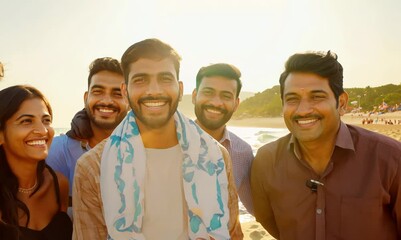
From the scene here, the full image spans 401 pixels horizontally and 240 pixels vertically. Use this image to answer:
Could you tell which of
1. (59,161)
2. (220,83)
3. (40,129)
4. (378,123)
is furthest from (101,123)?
(378,123)

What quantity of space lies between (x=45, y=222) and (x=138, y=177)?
42.2 inches

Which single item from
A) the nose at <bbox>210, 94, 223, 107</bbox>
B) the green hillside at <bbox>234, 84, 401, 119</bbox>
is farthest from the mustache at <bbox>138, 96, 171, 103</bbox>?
the green hillside at <bbox>234, 84, 401, 119</bbox>

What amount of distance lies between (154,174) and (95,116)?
159cm

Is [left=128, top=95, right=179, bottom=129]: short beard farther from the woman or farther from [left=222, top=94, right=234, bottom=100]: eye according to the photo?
[left=222, top=94, right=234, bottom=100]: eye

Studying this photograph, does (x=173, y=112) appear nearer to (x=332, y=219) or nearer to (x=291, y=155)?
(x=291, y=155)

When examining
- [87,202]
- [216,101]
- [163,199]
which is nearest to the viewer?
[87,202]

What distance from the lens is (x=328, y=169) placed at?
3.46 meters

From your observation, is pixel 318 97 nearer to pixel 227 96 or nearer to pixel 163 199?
pixel 227 96

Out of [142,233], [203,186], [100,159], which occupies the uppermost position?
[100,159]

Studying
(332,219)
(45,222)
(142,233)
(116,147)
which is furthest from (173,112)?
(332,219)

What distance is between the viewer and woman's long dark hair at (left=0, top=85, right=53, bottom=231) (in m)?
3.11

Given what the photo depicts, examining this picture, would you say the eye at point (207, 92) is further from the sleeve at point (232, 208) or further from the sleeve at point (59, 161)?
the sleeve at point (59, 161)

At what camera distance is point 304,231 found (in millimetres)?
3508

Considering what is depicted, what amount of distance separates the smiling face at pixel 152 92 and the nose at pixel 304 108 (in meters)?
1.23
